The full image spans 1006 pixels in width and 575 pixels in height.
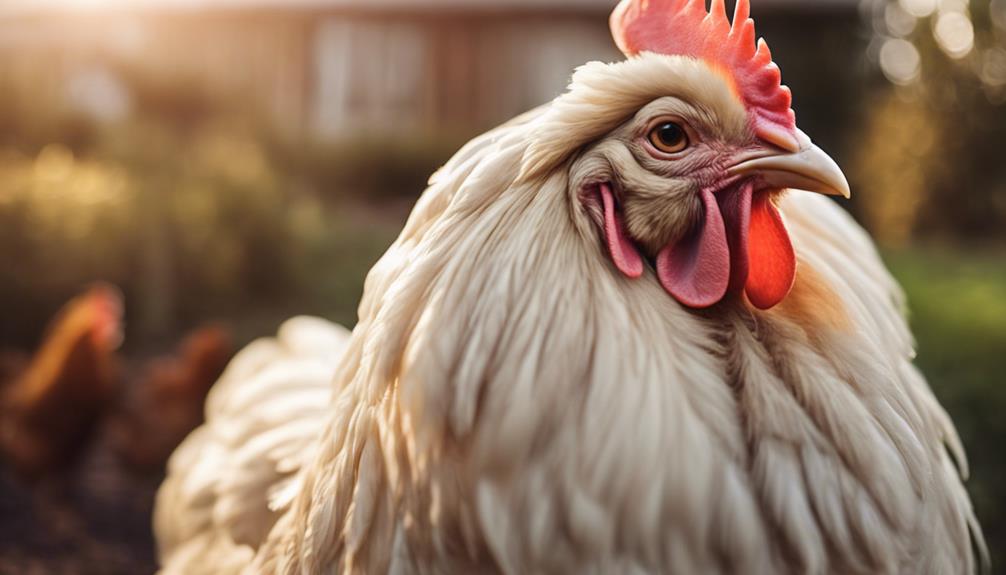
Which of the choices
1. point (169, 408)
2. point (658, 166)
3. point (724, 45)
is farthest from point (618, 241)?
point (169, 408)

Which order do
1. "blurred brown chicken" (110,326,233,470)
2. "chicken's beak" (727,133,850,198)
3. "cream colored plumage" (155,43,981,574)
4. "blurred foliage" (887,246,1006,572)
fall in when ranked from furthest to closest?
"blurred brown chicken" (110,326,233,470) → "blurred foliage" (887,246,1006,572) → "chicken's beak" (727,133,850,198) → "cream colored plumage" (155,43,981,574)

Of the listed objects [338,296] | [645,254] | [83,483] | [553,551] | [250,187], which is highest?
[645,254]

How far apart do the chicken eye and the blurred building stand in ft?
39.4

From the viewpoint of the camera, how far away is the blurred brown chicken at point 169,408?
195 inches

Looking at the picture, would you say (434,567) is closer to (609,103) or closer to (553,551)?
(553,551)

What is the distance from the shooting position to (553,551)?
5.14 feet

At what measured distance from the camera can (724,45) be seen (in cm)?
184

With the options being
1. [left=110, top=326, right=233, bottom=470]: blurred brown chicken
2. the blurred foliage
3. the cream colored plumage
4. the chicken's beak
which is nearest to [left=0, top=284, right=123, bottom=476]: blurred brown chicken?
[left=110, top=326, right=233, bottom=470]: blurred brown chicken

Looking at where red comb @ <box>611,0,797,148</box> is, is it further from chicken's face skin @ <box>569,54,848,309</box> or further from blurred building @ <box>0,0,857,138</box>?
blurred building @ <box>0,0,857,138</box>

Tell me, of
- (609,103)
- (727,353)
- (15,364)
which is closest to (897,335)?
(727,353)

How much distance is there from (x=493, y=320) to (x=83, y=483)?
4945mm

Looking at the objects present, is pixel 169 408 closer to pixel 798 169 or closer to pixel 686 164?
pixel 686 164

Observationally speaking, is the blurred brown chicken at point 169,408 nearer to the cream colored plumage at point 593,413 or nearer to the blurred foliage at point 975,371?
the cream colored plumage at point 593,413

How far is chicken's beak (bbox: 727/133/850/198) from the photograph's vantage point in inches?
65.4
